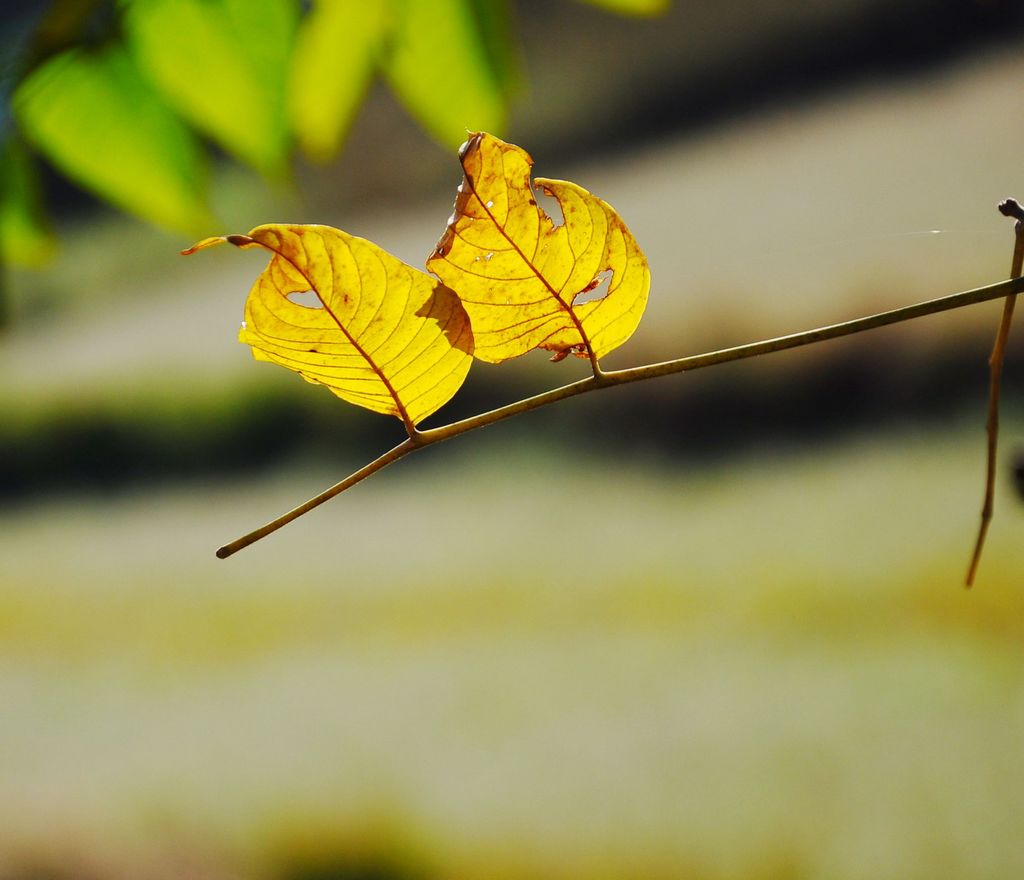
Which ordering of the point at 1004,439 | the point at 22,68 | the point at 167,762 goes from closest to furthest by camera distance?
the point at 22,68
the point at 1004,439
the point at 167,762

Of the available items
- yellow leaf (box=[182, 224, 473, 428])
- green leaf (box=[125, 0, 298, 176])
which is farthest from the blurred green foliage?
yellow leaf (box=[182, 224, 473, 428])

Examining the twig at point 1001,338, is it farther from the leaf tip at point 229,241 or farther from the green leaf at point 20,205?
the green leaf at point 20,205

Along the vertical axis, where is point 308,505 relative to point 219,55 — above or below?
below

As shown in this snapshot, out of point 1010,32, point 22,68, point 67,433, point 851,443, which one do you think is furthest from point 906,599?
point 67,433

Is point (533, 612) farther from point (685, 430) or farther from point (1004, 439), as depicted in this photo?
point (1004, 439)

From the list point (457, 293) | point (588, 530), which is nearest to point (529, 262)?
point (457, 293)

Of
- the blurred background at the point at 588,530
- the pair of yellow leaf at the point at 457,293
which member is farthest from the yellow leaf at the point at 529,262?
the blurred background at the point at 588,530

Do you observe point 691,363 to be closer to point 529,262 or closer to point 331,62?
point 529,262

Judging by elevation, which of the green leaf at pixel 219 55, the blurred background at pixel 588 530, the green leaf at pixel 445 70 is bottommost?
the blurred background at pixel 588 530
